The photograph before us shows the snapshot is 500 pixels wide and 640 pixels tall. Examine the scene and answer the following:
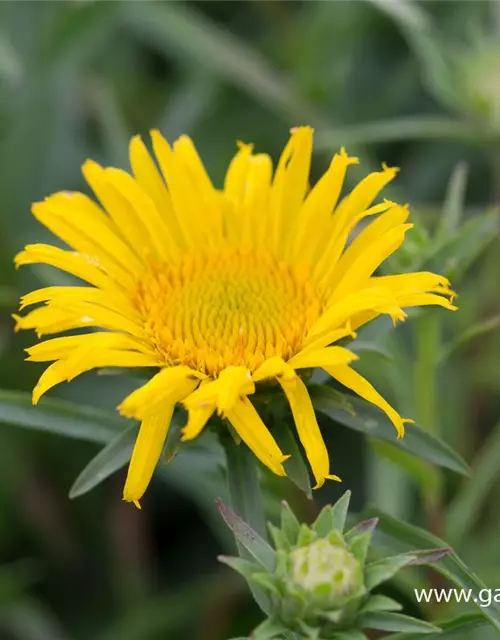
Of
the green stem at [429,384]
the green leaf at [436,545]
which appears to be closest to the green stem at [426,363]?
the green stem at [429,384]

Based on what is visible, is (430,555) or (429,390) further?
(429,390)

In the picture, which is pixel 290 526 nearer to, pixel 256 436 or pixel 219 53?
pixel 256 436

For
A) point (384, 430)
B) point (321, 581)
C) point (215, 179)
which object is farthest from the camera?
point (215, 179)

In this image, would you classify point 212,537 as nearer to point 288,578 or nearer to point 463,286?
point 463,286

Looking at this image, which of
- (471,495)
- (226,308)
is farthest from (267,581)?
(471,495)

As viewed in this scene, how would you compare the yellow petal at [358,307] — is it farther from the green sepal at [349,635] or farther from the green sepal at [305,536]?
the green sepal at [349,635]
